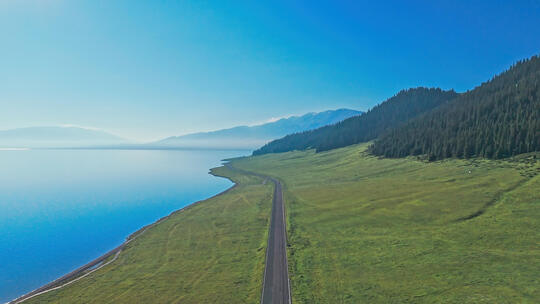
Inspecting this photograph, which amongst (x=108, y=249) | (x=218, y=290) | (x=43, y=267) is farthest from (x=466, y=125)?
(x=43, y=267)

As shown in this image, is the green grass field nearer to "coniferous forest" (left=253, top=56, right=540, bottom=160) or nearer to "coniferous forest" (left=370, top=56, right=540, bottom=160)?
"coniferous forest" (left=253, top=56, right=540, bottom=160)

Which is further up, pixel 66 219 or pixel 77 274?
pixel 66 219

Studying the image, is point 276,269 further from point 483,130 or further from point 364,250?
point 483,130

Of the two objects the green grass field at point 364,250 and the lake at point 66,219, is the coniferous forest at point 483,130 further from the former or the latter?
the lake at point 66,219

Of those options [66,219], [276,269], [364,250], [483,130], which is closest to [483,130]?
[483,130]

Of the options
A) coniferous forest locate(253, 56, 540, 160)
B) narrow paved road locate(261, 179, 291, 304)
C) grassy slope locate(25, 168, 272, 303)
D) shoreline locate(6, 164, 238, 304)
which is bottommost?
shoreline locate(6, 164, 238, 304)

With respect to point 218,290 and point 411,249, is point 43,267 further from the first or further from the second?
point 411,249

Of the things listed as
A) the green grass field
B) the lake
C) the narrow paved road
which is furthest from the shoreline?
the narrow paved road
